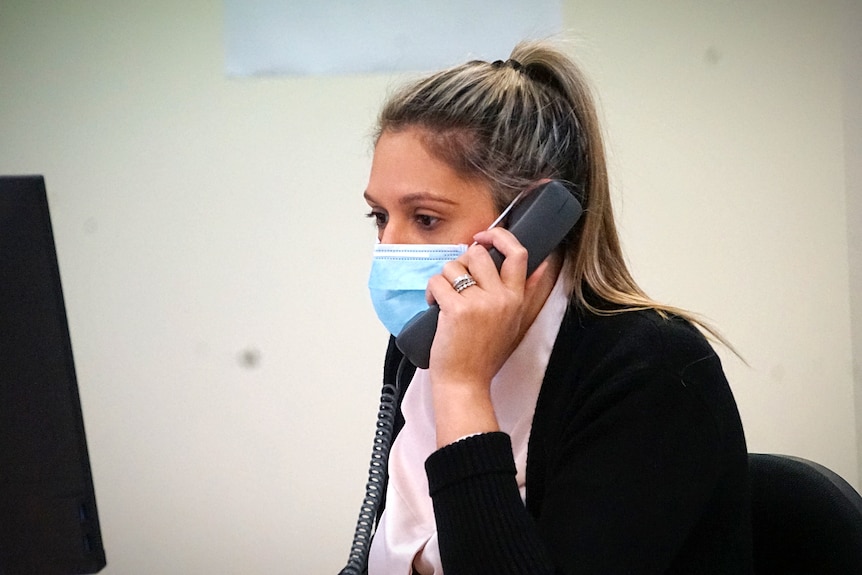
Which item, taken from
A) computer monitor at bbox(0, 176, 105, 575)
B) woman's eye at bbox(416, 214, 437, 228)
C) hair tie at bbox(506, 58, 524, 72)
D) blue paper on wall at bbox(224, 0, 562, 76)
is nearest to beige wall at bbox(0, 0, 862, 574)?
blue paper on wall at bbox(224, 0, 562, 76)

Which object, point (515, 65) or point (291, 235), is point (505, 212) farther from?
point (291, 235)

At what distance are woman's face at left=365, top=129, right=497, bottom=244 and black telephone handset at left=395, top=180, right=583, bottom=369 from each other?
5cm

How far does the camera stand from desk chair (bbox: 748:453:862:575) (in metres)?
0.93

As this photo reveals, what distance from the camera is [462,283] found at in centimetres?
94

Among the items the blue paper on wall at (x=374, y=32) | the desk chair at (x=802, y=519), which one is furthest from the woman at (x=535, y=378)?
the blue paper on wall at (x=374, y=32)

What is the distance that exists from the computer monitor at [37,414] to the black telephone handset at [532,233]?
0.40 metres

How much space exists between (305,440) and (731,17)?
1.40 m

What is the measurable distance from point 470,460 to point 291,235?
1.13 metres

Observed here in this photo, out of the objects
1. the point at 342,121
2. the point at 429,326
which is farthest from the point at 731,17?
the point at 429,326

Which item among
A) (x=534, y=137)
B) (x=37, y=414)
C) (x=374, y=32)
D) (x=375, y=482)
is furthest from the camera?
(x=374, y=32)

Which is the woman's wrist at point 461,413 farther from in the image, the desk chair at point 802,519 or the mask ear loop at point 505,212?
the desk chair at point 802,519

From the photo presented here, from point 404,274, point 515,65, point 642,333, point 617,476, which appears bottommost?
point 617,476

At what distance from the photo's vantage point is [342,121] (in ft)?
6.11

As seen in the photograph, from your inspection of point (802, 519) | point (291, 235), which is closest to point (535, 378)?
point (802, 519)
